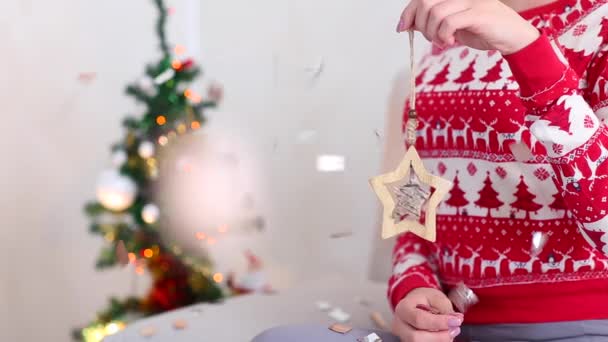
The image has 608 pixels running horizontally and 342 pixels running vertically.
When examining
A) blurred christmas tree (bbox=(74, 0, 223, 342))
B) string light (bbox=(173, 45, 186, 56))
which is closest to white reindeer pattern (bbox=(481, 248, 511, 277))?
blurred christmas tree (bbox=(74, 0, 223, 342))

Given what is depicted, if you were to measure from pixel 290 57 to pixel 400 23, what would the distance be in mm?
1006

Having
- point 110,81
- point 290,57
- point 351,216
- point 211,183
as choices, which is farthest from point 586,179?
point 110,81

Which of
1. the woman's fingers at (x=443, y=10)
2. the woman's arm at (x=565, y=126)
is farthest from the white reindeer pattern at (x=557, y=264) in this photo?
the woman's fingers at (x=443, y=10)

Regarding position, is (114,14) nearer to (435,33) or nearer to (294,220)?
(294,220)

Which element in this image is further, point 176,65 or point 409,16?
point 176,65

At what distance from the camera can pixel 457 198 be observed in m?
0.86

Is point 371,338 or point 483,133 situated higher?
point 483,133

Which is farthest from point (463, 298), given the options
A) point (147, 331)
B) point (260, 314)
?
point (147, 331)

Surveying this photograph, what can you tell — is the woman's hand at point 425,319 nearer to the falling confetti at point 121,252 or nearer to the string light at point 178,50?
the falling confetti at point 121,252

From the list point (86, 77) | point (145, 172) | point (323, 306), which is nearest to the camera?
point (323, 306)

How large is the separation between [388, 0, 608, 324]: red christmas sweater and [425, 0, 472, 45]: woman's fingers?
99mm

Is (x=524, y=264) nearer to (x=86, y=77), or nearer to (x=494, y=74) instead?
(x=494, y=74)

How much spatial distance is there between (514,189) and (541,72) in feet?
0.73

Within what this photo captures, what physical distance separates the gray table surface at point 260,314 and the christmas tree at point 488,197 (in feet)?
0.90
